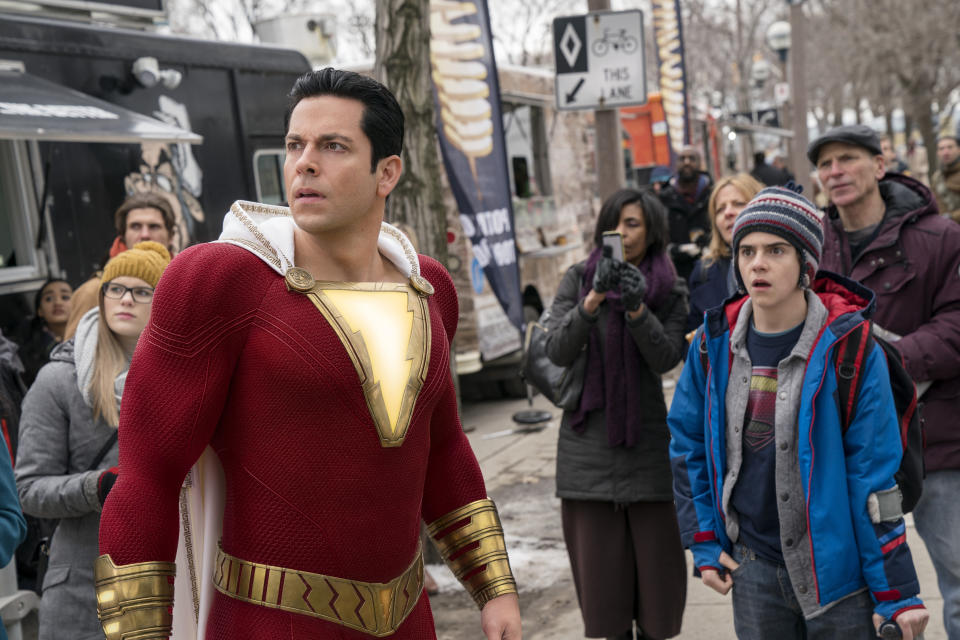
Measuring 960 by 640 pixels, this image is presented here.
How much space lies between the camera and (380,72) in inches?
219

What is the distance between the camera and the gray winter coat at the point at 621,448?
420cm

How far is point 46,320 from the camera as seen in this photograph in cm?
601

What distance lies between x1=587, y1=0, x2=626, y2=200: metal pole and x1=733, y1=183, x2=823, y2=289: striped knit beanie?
11.5ft

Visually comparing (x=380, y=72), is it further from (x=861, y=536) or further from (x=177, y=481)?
(x=177, y=481)

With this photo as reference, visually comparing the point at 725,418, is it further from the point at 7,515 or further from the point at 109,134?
the point at 109,134

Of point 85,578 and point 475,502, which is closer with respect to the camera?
point 475,502

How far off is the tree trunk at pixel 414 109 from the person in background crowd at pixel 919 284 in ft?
7.51

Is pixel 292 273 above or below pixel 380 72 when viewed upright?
below

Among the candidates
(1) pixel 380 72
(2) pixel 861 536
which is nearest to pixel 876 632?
(2) pixel 861 536

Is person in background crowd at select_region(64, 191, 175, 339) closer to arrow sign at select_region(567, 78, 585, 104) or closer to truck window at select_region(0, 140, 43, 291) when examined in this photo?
truck window at select_region(0, 140, 43, 291)

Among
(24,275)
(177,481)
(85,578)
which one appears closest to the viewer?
(177,481)

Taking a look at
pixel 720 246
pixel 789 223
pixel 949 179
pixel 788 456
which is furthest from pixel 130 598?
pixel 949 179

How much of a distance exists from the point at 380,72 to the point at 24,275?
2.37 m

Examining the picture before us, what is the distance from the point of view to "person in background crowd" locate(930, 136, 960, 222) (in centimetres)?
789
